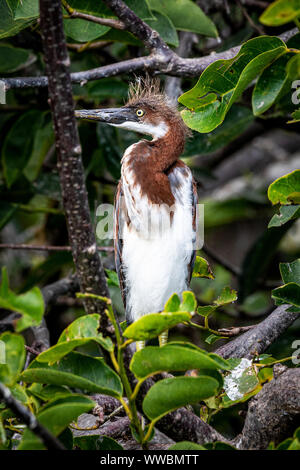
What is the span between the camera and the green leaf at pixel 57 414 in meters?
1.34

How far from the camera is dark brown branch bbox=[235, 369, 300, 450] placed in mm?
1728

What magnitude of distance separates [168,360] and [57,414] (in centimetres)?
30

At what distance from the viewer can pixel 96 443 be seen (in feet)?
Result: 5.65

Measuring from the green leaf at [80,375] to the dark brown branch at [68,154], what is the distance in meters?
0.15

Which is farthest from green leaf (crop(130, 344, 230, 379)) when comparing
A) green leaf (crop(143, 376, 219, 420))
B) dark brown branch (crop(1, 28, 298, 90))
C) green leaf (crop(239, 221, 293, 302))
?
green leaf (crop(239, 221, 293, 302))

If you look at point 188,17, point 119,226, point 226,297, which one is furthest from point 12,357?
point 188,17

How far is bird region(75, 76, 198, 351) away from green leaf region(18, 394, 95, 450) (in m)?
1.30

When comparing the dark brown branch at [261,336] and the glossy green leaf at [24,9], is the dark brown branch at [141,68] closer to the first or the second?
the glossy green leaf at [24,9]

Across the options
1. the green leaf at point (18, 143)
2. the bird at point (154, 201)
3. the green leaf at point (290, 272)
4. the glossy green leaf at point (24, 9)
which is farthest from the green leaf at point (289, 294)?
the green leaf at point (18, 143)

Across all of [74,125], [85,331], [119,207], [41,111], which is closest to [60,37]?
[74,125]

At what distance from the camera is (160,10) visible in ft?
9.27

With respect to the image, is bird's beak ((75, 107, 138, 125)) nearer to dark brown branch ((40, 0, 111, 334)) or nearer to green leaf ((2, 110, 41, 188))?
green leaf ((2, 110, 41, 188))

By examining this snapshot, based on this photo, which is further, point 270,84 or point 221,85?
point 221,85

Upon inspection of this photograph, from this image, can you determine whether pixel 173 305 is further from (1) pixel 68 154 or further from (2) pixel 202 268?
(2) pixel 202 268
